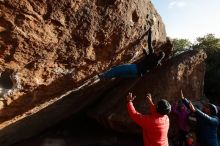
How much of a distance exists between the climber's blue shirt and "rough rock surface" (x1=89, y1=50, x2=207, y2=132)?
224 cm

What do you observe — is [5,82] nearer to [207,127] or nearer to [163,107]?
[163,107]

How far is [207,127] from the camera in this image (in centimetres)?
700

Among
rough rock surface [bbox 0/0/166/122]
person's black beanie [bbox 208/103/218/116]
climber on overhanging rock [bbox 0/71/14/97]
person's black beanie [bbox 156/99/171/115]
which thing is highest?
rough rock surface [bbox 0/0/166/122]

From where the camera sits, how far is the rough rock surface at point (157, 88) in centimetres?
944

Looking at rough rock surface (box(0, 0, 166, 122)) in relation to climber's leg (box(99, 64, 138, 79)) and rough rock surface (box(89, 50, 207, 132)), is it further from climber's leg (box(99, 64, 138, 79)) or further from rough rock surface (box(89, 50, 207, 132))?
rough rock surface (box(89, 50, 207, 132))

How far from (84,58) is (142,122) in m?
2.22

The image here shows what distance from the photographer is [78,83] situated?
7.76m

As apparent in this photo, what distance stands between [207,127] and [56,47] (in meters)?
3.72

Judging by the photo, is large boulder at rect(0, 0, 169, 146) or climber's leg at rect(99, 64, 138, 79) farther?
climber's leg at rect(99, 64, 138, 79)

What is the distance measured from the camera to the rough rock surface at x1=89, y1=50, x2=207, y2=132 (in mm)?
9438

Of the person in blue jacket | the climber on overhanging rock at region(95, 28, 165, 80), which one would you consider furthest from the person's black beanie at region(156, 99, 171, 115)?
the climber on overhanging rock at region(95, 28, 165, 80)

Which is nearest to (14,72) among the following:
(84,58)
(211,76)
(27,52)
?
(27,52)

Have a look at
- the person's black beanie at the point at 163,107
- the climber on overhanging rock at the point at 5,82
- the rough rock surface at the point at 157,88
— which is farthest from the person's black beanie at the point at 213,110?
the climber on overhanging rock at the point at 5,82

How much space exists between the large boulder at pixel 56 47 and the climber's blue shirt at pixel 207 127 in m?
2.21
